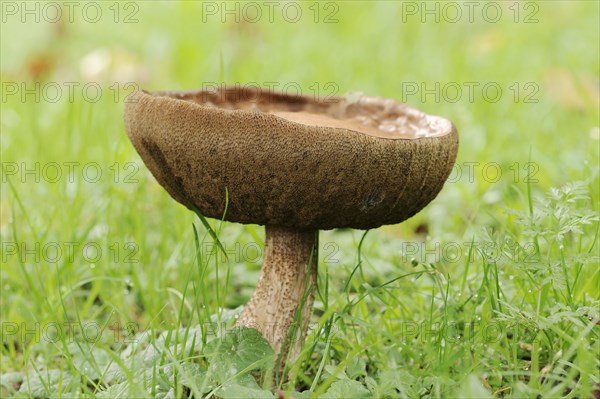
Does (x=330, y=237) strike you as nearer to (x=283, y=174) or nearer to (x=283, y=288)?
→ (x=283, y=288)

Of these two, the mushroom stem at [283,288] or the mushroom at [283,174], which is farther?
the mushroom stem at [283,288]

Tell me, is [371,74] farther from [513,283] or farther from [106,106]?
[513,283]

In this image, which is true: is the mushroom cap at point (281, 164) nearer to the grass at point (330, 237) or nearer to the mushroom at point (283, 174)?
the mushroom at point (283, 174)

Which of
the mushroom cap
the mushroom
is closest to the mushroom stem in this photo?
the mushroom

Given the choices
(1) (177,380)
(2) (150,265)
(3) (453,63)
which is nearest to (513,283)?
(1) (177,380)

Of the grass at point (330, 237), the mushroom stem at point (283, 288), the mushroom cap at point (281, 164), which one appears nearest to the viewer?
the mushroom cap at point (281, 164)

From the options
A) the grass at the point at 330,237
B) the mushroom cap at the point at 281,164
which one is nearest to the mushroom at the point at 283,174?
the mushroom cap at the point at 281,164
